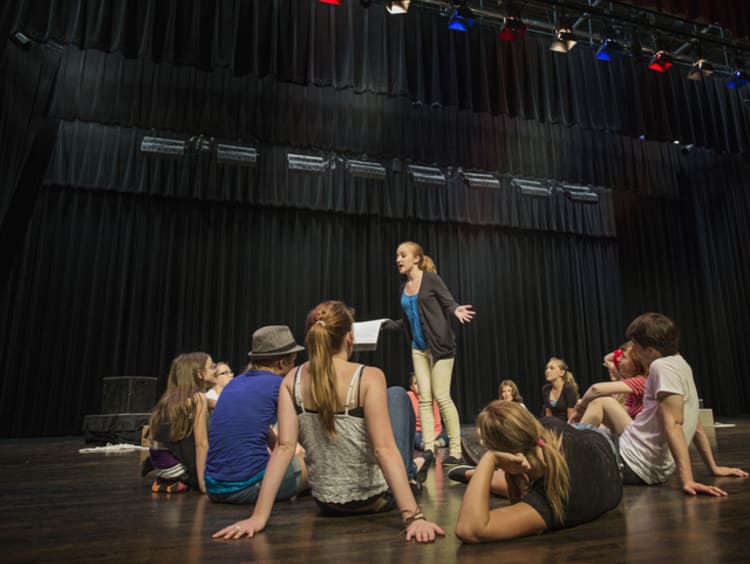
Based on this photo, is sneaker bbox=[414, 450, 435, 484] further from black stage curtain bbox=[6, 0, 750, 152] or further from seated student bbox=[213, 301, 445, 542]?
black stage curtain bbox=[6, 0, 750, 152]

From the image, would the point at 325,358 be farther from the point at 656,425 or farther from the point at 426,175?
the point at 426,175

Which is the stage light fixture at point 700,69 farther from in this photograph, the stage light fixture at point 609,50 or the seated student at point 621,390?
the seated student at point 621,390

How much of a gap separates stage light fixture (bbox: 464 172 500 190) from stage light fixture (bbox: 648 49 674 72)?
302cm

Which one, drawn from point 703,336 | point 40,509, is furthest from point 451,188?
point 40,509

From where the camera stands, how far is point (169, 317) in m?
7.82

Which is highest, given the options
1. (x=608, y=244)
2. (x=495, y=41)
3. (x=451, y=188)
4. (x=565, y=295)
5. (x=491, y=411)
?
(x=495, y=41)

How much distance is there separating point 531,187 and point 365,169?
129 inches

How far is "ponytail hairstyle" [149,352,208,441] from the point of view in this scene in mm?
2504

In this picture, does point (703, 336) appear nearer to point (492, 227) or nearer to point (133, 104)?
point (492, 227)

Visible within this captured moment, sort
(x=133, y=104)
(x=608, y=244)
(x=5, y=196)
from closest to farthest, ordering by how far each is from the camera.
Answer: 1. (x=5, y=196)
2. (x=133, y=104)
3. (x=608, y=244)

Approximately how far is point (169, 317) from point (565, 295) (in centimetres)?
722

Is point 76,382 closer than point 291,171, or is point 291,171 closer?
point 76,382

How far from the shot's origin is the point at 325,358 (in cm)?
163

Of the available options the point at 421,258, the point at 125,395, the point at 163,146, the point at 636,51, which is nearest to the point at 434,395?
the point at 421,258
